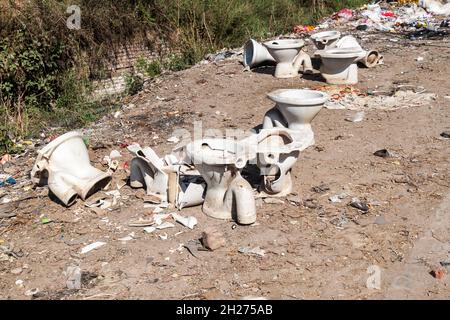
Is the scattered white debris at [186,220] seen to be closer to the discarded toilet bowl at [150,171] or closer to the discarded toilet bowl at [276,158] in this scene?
the discarded toilet bowl at [150,171]

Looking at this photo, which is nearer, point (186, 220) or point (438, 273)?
point (438, 273)

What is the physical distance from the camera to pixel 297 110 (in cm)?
412

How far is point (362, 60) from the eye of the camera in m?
6.90

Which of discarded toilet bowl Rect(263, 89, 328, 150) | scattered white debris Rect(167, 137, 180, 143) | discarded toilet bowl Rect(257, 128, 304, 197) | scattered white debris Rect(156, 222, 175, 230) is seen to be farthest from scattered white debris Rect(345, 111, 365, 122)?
scattered white debris Rect(156, 222, 175, 230)

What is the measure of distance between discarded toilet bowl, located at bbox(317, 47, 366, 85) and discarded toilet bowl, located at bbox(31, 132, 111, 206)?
11.8 feet

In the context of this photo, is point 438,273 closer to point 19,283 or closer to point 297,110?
point 297,110

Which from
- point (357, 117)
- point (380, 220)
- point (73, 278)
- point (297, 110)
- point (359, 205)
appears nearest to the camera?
point (73, 278)

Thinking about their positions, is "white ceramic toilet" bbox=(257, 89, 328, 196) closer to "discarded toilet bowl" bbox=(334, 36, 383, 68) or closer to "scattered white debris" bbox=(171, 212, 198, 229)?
"scattered white debris" bbox=(171, 212, 198, 229)

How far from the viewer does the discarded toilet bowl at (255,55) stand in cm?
703

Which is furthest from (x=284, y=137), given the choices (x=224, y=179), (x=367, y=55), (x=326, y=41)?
(x=326, y=41)

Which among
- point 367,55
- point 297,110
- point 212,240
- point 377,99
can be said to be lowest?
point 377,99

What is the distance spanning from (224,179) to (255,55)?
4.08 meters

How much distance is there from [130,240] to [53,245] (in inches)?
21.1
